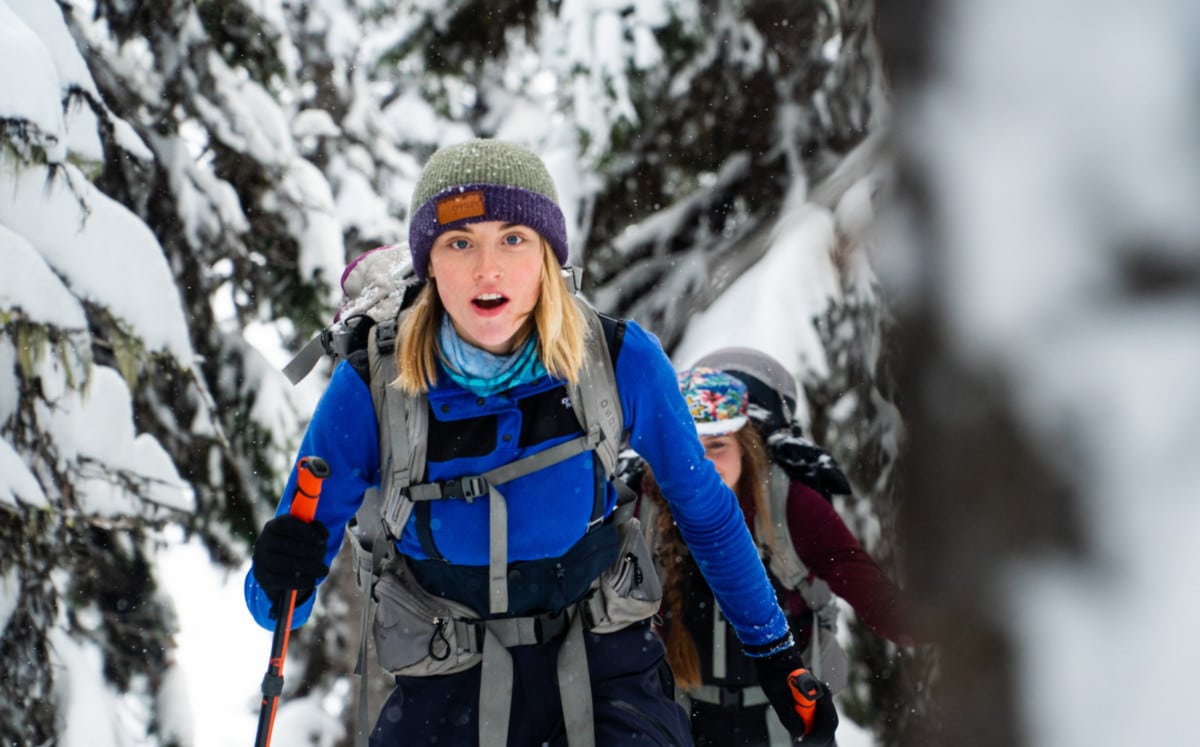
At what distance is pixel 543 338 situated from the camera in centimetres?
277

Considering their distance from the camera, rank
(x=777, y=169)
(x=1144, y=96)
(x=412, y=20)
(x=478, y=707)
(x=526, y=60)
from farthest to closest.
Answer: (x=526, y=60), (x=412, y=20), (x=777, y=169), (x=478, y=707), (x=1144, y=96)

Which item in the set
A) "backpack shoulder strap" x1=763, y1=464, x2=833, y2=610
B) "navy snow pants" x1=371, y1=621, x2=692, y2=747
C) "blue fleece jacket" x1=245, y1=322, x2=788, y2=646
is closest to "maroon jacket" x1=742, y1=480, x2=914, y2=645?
"backpack shoulder strap" x1=763, y1=464, x2=833, y2=610

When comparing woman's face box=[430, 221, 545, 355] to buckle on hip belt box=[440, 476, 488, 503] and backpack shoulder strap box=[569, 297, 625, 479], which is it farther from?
buckle on hip belt box=[440, 476, 488, 503]

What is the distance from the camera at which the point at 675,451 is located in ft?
9.55

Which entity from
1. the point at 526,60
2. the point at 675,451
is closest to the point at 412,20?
the point at 526,60

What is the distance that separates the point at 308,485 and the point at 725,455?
206cm

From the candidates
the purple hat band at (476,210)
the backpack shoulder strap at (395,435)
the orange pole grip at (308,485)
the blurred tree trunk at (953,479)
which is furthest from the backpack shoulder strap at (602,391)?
the blurred tree trunk at (953,479)

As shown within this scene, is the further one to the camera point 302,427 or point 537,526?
point 302,427

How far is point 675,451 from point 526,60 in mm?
9313

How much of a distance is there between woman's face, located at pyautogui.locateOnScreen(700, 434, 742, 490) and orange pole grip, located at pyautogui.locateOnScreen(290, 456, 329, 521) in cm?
192

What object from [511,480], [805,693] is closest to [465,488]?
[511,480]

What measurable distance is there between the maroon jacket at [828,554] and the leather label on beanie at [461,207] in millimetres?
1928

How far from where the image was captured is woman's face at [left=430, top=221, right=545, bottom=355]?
2.83 metres

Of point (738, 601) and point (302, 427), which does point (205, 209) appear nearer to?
point (302, 427)
